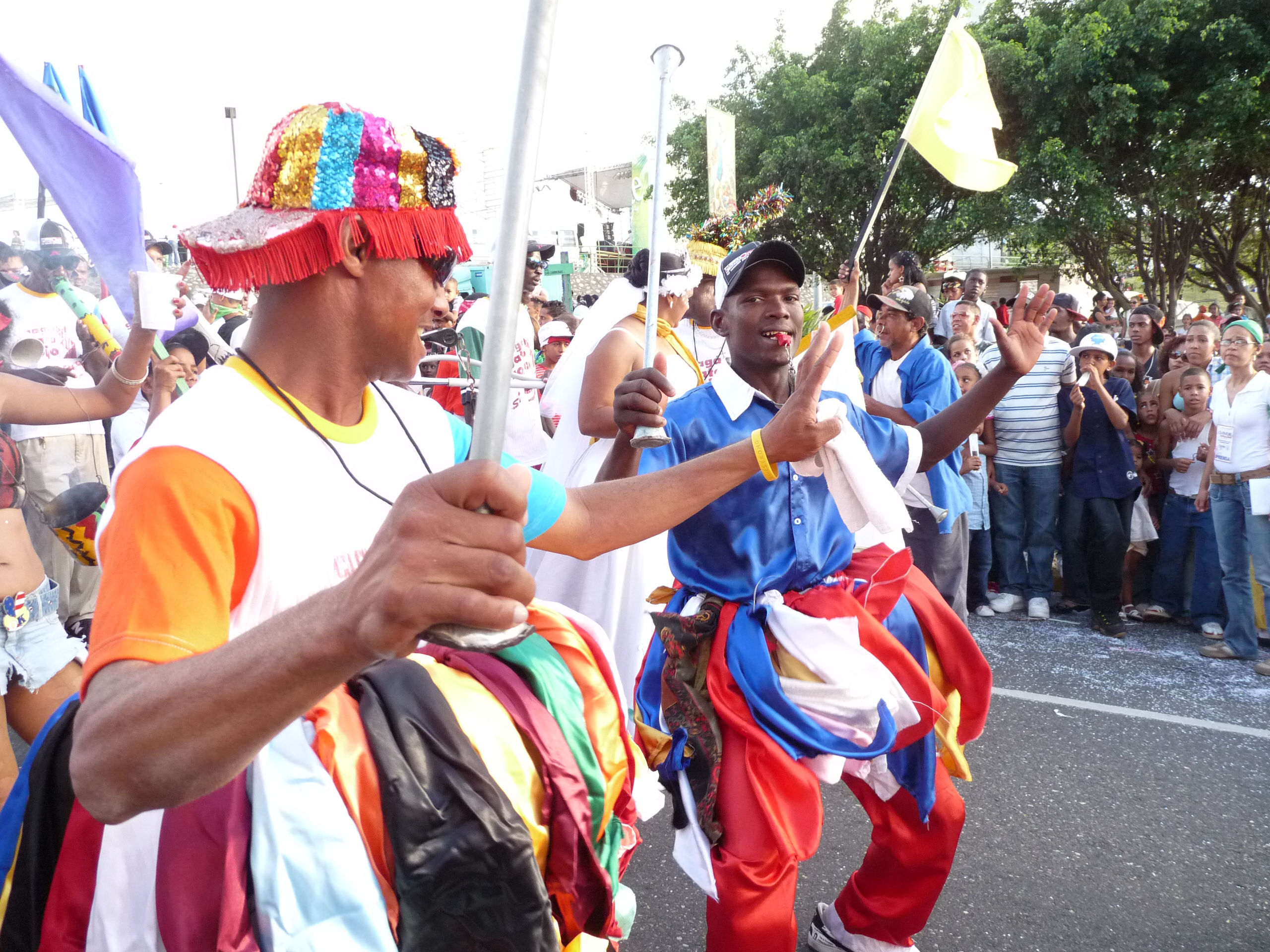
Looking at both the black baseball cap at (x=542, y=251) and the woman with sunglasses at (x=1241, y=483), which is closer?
the woman with sunglasses at (x=1241, y=483)

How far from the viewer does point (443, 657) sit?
1507 millimetres

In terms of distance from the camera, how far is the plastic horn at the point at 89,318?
404 centimetres

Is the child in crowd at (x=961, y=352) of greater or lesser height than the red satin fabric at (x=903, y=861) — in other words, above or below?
above

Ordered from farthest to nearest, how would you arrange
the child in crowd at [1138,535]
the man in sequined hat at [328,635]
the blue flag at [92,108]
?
the child in crowd at [1138,535], the blue flag at [92,108], the man in sequined hat at [328,635]

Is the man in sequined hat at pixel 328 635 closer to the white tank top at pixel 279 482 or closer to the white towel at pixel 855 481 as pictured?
the white tank top at pixel 279 482

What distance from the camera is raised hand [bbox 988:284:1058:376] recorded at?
2799 mm

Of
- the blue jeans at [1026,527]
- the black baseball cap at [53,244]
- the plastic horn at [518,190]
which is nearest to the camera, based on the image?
the plastic horn at [518,190]

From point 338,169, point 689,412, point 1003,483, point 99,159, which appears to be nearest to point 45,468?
point 99,159

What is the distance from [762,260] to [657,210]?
0.78 meters

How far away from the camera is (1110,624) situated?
6344 mm

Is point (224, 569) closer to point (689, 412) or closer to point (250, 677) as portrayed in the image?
point (250, 677)

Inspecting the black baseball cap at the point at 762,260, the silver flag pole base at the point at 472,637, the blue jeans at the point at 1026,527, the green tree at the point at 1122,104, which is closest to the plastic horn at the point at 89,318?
the black baseball cap at the point at 762,260

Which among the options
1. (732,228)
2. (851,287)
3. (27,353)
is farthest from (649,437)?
(27,353)

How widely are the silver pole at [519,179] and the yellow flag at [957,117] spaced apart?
2748 mm
